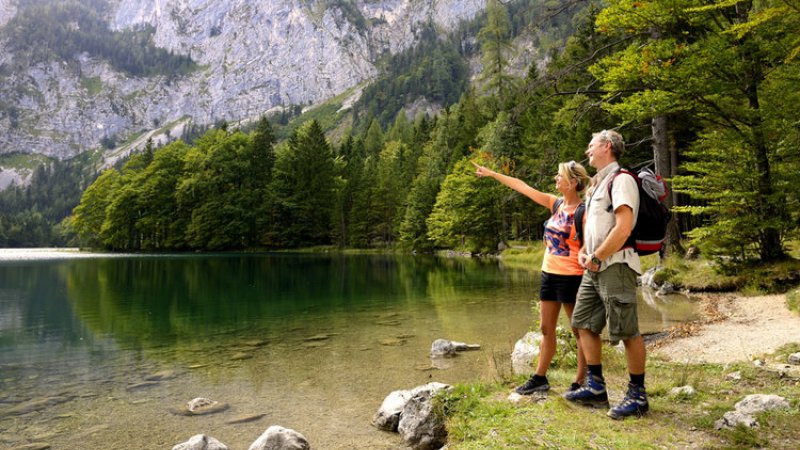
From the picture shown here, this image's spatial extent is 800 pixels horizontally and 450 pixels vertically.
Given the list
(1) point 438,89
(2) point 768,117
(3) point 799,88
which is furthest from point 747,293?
(1) point 438,89

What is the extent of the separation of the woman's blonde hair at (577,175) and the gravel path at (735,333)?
120 inches

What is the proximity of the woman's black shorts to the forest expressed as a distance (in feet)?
22.5

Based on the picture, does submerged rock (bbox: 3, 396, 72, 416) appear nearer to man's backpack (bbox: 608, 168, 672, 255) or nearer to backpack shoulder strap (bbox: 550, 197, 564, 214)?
backpack shoulder strap (bbox: 550, 197, 564, 214)

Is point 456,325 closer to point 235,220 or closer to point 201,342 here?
point 201,342

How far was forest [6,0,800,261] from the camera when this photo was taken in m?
12.3

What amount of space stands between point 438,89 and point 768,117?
159 metres

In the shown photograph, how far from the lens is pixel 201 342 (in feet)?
33.9

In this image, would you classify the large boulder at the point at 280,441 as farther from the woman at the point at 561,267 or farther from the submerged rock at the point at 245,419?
the woman at the point at 561,267

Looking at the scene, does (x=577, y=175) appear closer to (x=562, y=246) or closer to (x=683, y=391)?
(x=562, y=246)

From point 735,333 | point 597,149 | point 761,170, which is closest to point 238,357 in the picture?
point 597,149

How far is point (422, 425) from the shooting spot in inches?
189

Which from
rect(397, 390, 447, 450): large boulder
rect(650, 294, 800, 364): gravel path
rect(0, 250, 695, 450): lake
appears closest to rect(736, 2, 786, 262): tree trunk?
rect(650, 294, 800, 364): gravel path

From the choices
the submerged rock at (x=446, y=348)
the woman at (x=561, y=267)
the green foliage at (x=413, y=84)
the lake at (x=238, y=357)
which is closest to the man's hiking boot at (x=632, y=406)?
the woman at (x=561, y=267)

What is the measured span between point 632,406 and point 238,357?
696cm
